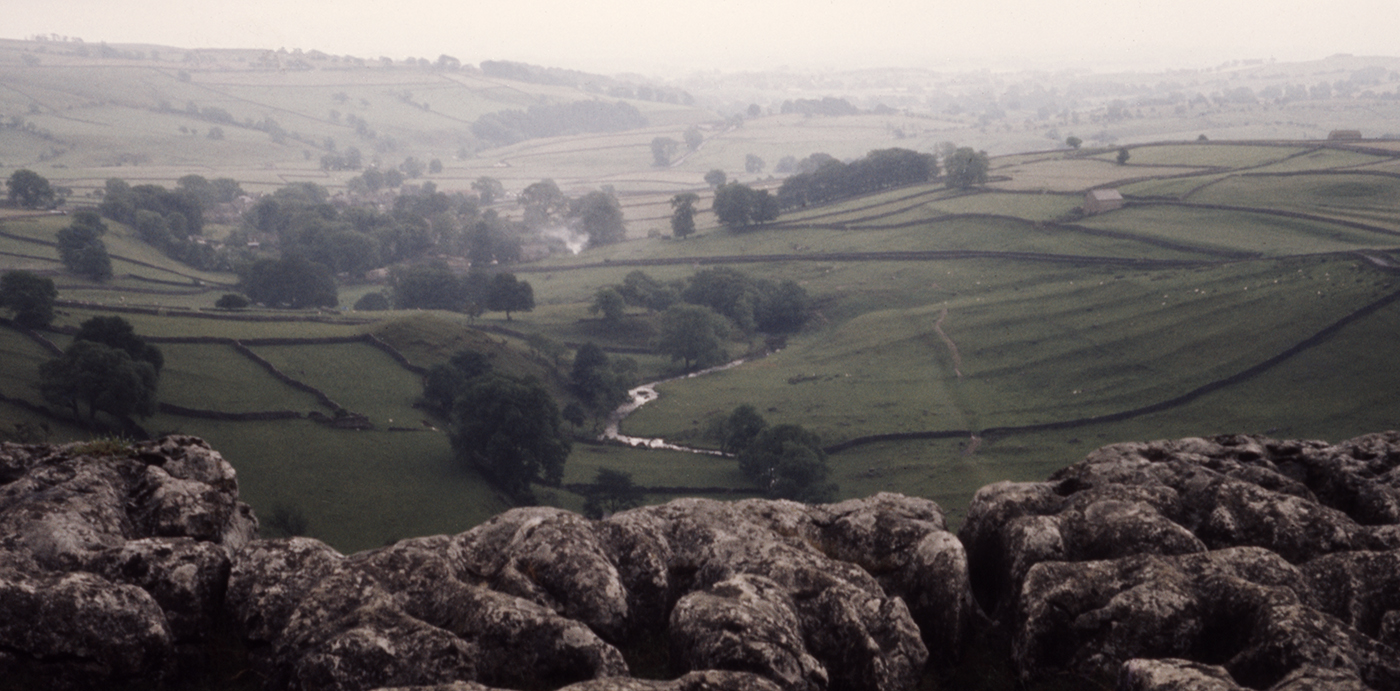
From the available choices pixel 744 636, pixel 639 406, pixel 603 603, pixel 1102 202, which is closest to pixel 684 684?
pixel 744 636

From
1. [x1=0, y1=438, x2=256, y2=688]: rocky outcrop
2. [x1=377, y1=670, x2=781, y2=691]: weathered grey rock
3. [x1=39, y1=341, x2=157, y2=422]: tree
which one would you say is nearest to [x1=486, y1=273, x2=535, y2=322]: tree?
[x1=39, y1=341, x2=157, y2=422]: tree

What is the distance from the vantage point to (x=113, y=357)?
223 ft

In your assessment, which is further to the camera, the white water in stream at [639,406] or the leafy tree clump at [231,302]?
the leafy tree clump at [231,302]

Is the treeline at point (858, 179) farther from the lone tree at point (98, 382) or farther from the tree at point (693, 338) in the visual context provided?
the lone tree at point (98, 382)

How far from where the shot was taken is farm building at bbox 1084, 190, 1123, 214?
133875mm

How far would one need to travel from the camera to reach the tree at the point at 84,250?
123 meters

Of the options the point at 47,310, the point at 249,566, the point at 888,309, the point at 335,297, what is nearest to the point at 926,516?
the point at 249,566

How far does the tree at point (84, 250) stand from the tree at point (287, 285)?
68.9 feet

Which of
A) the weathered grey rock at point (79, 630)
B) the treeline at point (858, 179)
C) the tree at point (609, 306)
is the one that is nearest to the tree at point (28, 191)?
the tree at point (609, 306)

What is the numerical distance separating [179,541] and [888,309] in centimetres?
11363

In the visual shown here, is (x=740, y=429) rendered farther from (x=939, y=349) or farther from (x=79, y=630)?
(x=79, y=630)

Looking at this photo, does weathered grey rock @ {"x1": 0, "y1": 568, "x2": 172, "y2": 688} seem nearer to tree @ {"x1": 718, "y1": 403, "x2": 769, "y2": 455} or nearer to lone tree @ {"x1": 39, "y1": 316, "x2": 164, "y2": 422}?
lone tree @ {"x1": 39, "y1": 316, "x2": 164, "y2": 422}

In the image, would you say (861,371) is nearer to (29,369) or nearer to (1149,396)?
(1149,396)

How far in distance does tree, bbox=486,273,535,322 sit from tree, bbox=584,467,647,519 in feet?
200
